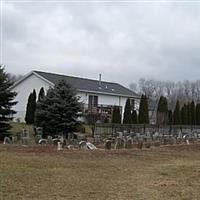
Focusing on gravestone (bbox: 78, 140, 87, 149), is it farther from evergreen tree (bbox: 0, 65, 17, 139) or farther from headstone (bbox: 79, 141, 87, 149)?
evergreen tree (bbox: 0, 65, 17, 139)

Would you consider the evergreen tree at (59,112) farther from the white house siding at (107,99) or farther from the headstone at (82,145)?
the white house siding at (107,99)

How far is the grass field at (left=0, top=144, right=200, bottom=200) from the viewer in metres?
9.52

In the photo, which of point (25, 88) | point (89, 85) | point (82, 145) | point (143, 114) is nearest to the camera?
point (82, 145)

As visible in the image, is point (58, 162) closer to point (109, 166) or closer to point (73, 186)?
point (109, 166)

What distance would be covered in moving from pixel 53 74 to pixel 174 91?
56127 mm

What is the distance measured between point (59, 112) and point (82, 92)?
1973 cm

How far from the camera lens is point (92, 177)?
11.8 m

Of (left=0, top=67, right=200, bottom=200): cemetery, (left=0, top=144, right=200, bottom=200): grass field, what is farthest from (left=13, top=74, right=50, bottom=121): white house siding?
(left=0, top=144, right=200, bottom=200): grass field

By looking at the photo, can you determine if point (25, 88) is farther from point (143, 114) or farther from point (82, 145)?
point (82, 145)

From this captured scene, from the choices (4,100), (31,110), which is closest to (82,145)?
(4,100)

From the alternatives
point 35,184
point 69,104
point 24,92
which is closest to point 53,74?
point 24,92

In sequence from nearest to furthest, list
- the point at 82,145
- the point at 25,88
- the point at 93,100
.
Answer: the point at 82,145
the point at 25,88
the point at 93,100

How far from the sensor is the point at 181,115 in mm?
39312

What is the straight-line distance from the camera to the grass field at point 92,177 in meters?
9.52
